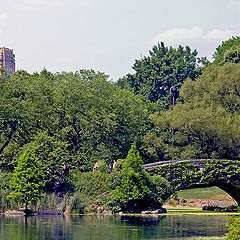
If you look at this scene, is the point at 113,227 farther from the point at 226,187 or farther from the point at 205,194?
the point at 205,194

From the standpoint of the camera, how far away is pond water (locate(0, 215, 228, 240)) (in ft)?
90.1

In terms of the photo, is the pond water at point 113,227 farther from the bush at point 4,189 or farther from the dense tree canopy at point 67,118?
the dense tree canopy at point 67,118

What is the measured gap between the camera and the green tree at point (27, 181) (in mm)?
39719

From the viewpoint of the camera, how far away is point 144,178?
40.8 metres

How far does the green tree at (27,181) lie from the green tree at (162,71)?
31644 mm

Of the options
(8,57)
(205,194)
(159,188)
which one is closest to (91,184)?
(159,188)

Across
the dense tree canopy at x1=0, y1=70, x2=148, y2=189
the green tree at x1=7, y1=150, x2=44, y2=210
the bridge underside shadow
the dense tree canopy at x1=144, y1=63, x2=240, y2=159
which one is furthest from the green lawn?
the green tree at x1=7, y1=150, x2=44, y2=210

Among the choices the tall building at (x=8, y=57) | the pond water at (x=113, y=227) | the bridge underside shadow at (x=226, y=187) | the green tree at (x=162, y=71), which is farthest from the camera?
the tall building at (x=8, y=57)

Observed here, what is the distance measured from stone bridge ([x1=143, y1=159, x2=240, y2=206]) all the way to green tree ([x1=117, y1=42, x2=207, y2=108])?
27815mm

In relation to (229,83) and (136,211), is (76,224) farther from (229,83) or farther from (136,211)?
(229,83)

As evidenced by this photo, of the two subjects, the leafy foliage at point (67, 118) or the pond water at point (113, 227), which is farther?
the leafy foliage at point (67, 118)

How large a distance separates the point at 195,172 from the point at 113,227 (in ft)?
42.4

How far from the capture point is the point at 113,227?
31172mm

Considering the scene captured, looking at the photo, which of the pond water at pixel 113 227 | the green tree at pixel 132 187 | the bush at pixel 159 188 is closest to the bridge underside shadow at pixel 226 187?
the bush at pixel 159 188
